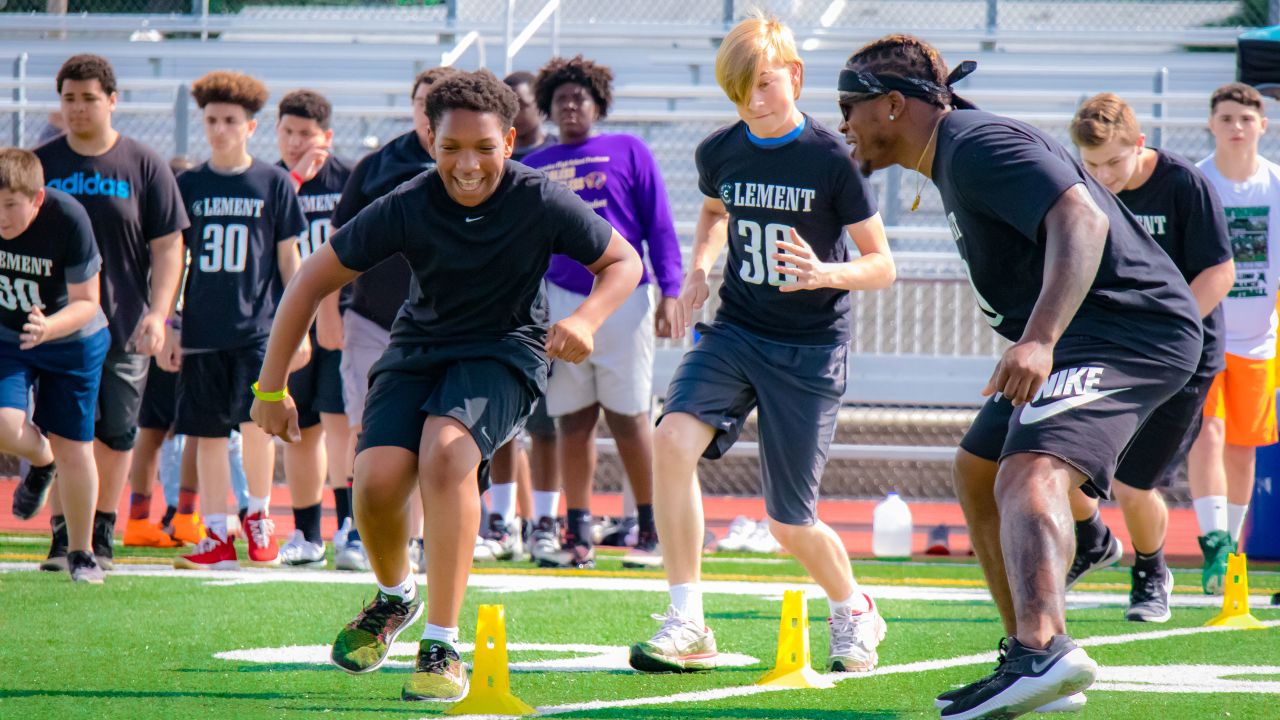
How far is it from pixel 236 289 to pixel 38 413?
4.22 ft

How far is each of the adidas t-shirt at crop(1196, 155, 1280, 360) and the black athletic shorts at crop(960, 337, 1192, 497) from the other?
12.8ft

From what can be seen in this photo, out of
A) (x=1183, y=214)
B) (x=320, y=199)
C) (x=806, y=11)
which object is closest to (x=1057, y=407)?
(x=1183, y=214)

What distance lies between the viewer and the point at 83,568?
21.6 ft

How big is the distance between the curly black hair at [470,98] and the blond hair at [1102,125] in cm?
244

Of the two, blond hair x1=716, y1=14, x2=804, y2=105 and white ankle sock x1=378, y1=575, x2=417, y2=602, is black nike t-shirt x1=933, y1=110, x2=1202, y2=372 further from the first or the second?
white ankle sock x1=378, y1=575, x2=417, y2=602

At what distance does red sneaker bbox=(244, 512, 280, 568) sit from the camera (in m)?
7.55

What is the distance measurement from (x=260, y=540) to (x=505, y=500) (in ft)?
4.22

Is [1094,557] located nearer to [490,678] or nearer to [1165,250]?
[1165,250]

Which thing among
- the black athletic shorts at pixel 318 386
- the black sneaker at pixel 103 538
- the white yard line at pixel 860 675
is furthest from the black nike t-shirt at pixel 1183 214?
the black sneaker at pixel 103 538

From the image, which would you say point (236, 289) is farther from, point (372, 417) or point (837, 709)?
point (837, 709)

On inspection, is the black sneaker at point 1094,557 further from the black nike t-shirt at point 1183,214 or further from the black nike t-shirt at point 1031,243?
the black nike t-shirt at point 1031,243

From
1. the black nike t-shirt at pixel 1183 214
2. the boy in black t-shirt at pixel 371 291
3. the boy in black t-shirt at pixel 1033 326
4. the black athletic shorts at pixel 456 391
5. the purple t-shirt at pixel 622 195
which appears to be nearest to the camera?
the boy in black t-shirt at pixel 1033 326

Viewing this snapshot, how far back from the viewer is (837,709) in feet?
13.3

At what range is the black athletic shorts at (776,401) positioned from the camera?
4.89 meters
